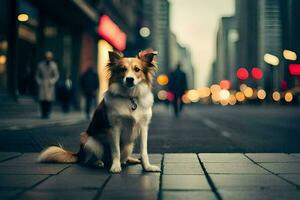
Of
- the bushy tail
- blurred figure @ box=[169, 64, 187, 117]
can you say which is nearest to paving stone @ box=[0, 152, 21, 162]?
the bushy tail

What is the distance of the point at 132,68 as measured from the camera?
5.16m

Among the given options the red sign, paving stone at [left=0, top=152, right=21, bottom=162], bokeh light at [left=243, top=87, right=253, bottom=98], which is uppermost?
the red sign

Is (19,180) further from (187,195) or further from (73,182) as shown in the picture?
(187,195)

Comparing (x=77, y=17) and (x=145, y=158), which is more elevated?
(x=77, y=17)

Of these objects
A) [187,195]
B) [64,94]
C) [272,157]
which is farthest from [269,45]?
[187,195]

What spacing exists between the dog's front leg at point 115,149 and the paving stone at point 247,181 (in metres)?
1.00

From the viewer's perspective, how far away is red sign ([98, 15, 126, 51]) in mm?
27772

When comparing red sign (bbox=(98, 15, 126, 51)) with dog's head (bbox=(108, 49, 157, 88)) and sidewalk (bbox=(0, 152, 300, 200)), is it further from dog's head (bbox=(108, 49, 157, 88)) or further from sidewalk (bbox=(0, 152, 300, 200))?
dog's head (bbox=(108, 49, 157, 88))

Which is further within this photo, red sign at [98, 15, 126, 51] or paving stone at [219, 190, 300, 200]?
red sign at [98, 15, 126, 51]

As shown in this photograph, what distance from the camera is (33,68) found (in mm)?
20078

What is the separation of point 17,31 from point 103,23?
10979 mm

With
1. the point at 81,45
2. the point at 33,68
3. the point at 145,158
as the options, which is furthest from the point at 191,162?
the point at 81,45

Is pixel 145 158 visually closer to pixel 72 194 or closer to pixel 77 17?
pixel 72 194

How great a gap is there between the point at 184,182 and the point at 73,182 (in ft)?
3.41
